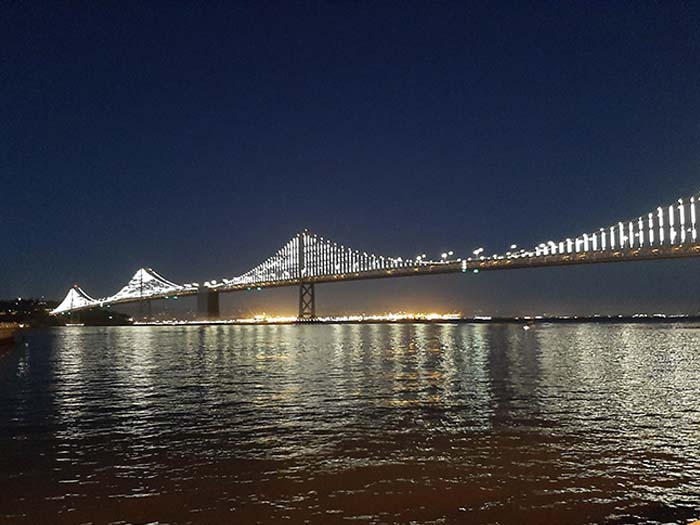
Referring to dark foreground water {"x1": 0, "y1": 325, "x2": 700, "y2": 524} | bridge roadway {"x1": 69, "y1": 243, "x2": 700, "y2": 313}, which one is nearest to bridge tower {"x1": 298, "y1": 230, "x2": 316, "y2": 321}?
bridge roadway {"x1": 69, "y1": 243, "x2": 700, "y2": 313}

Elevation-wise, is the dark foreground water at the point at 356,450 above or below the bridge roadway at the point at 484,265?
below

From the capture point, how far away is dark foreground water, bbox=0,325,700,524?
746cm

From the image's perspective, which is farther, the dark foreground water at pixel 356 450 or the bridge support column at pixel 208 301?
the bridge support column at pixel 208 301

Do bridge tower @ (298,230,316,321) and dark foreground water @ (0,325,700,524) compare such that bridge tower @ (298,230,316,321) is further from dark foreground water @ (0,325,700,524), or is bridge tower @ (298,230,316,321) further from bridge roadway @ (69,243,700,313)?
dark foreground water @ (0,325,700,524)

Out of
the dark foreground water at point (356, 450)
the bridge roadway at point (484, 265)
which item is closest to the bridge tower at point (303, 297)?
the bridge roadway at point (484, 265)

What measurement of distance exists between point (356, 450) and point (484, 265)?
68.9m

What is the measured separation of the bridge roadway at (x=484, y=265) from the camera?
58966 mm

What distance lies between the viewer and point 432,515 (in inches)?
282

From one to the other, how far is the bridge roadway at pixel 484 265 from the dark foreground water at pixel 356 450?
136 feet

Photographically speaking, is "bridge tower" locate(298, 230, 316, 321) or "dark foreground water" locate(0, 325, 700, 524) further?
"bridge tower" locate(298, 230, 316, 321)

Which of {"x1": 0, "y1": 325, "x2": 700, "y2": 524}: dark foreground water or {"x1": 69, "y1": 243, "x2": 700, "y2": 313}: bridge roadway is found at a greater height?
{"x1": 69, "y1": 243, "x2": 700, "y2": 313}: bridge roadway

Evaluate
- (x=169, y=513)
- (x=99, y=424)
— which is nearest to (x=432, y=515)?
(x=169, y=513)

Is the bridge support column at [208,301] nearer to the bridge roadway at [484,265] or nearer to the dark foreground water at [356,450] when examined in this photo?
the bridge roadway at [484,265]

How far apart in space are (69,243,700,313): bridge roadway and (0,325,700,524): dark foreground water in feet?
136
